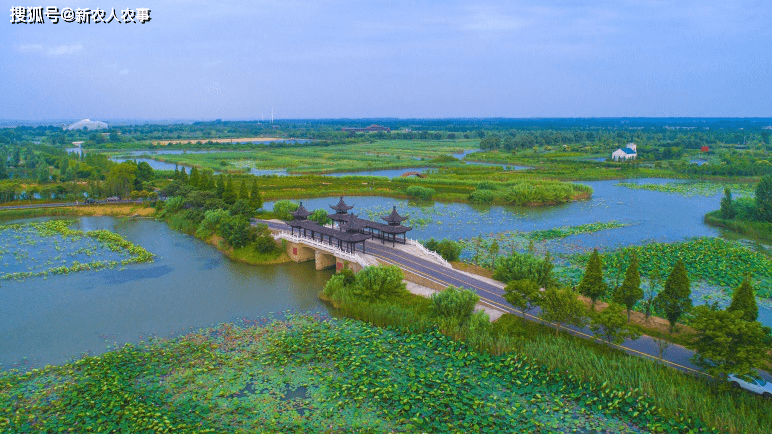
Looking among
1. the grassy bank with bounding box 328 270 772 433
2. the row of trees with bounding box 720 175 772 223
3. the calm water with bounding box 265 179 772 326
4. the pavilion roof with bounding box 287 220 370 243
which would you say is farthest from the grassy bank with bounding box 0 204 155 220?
the row of trees with bounding box 720 175 772 223

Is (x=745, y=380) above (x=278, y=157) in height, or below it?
below

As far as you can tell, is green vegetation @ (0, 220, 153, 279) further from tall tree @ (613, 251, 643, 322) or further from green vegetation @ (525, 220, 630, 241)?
tall tree @ (613, 251, 643, 322)

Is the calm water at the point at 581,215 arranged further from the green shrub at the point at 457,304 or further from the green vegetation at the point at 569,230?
the green shrub at the point at 457,304

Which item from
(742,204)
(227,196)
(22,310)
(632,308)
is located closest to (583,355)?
(632,308)

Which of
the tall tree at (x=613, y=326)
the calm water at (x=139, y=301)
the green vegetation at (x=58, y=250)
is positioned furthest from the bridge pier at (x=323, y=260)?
the tall tree at (x=613, y=326)

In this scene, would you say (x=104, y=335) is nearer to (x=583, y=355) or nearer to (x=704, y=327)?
(x=583, y=355)

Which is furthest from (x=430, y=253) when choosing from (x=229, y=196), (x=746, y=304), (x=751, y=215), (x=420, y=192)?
(x=751, y=215)
